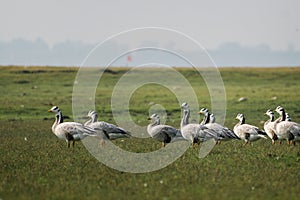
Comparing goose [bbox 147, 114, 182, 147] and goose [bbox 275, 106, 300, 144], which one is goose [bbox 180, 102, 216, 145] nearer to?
goose [bbox 147, 114, 182, 147]

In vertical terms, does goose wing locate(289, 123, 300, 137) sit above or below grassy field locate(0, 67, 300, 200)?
above

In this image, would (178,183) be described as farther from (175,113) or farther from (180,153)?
(175,113)

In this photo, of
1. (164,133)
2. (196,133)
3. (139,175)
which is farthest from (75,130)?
(139,175)

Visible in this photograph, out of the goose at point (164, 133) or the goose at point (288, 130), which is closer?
the goose at point (288, 130)

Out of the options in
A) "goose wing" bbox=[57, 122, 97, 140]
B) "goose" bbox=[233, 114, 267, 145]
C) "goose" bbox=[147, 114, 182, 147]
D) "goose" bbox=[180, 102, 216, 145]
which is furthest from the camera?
"goose" bbox=[233, 114, 267, 145]

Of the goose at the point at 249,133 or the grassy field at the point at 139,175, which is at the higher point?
the goose at the point at 249,133

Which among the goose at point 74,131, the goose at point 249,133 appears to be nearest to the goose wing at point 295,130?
the goose at point 249,133

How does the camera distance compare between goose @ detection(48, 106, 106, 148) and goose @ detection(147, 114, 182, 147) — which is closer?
goose @ detection(48, 106, 106, 148)

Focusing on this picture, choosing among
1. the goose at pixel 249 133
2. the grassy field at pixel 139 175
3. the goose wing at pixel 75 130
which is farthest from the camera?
the goose at pixel 249 133

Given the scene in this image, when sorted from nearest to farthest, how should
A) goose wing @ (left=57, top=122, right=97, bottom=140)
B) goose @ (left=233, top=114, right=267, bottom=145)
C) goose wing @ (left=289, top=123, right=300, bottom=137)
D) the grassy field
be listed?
the grassy field
goose wing @ (left=289, top=123, right=300, bottom=137)
goose wing @ (left=57, top=122, right=97, bottom=140)
goose @ (left=233, top=114, right=267, bottom=145)

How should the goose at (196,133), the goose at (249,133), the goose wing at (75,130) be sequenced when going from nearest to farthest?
the goose at (196,133)
the goose wing at (75,130)
the goose at (249,133)

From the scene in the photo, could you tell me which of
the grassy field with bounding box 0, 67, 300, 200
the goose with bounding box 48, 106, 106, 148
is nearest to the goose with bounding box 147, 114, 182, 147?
the grassy field with bounding box 0, 67, 300, 200

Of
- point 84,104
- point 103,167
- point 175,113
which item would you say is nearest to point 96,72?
point 84,104

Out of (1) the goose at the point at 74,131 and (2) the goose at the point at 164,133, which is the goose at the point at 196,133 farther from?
(1) the goose at the point at 74,131
